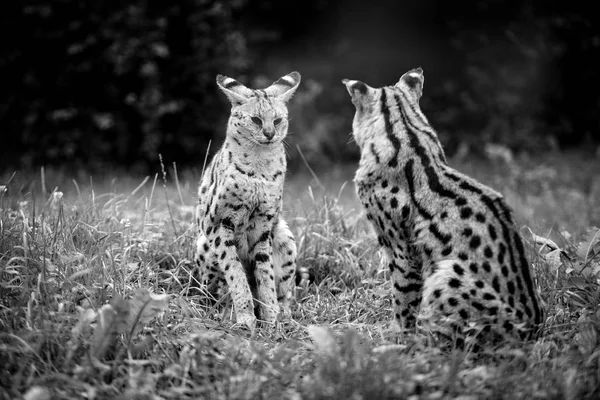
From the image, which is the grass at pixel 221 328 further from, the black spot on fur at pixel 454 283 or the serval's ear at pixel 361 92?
the serval's ear at pixel 361 92

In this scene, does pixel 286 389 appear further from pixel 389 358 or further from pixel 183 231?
pixel 183 231

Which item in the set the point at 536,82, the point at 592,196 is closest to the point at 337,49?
the point at 536,82

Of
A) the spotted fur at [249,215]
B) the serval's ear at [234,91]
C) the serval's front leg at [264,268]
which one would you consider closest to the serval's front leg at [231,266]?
the spotted fur at [249,215]

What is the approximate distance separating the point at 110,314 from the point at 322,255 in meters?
2.34

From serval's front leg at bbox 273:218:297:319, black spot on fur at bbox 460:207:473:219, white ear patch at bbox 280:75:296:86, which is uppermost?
white ear patch at bbox 280:75:296:86

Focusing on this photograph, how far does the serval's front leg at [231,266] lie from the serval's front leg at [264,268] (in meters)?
0.15

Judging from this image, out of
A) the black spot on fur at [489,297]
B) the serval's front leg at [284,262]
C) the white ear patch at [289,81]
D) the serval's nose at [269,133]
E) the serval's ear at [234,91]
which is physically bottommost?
the serval's front leg at [284,262]

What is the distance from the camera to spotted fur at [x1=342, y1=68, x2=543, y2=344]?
12.6 feet

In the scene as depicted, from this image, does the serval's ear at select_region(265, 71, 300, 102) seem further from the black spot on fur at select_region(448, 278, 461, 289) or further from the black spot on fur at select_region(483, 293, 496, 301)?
the black spot on fur at select_region(483, 293, 496, 301)

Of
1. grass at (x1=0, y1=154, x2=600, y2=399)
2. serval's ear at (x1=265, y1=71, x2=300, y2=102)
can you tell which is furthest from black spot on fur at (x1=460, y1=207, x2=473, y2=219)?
serval's ear at (x1=265, y1=71, x2=300, y2=102)

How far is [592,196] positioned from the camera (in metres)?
9.79

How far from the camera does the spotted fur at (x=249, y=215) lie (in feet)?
16.2

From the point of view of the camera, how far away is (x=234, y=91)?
207 inches

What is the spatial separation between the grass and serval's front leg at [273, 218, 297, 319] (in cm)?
16
